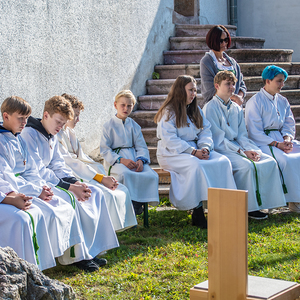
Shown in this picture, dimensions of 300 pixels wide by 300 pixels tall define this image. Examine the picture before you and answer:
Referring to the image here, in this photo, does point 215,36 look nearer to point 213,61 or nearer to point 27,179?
point 213,61

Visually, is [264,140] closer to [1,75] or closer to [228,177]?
[228,177]

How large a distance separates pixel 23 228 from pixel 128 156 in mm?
2121

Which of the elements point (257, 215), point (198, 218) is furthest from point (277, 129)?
point (198, 218)

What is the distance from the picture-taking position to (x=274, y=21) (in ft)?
35.8

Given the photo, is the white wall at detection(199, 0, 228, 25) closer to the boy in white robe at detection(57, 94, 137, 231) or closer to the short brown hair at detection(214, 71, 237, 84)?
the short brown hair at detection(214, 71, 237, 84)

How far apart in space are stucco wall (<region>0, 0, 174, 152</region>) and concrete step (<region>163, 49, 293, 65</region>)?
25cm

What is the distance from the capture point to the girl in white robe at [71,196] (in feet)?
12.0

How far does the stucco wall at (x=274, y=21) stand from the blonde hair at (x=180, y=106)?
264 inches

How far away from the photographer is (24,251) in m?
2.99

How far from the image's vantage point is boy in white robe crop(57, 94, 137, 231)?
4125 millimetres

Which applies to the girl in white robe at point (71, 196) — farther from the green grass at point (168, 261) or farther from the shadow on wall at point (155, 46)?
the shadow on wall at point (155, 46)

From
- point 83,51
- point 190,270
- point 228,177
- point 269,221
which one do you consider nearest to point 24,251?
point 190,270

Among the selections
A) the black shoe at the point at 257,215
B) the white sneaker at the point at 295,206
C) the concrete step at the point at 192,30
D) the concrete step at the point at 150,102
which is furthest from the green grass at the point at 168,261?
the concrete step at the point at 192,30

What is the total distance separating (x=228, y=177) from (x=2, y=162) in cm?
259
